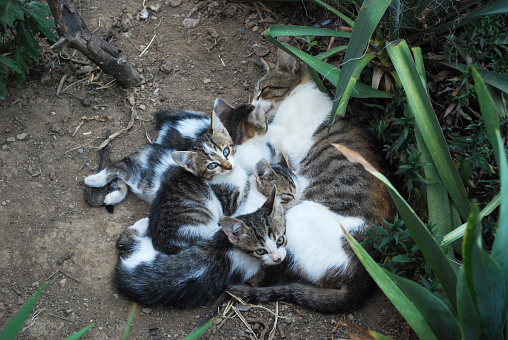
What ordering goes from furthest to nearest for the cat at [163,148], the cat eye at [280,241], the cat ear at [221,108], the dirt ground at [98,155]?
1. the cat ear at [221,108]
2. the cat at [163,148]
3. the cat eye at [280,241]
4. the dirt ground at [98,155]

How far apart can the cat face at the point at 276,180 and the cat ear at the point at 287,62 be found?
1078mm

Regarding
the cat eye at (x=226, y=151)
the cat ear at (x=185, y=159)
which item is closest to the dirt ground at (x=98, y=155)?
the cat ear at (x=185, y=159)

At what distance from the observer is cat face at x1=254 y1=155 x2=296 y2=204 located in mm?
3559

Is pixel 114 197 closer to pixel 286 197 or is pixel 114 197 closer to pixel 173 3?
pixel 286 197

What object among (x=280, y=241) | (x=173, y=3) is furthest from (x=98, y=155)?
(x=173, y=3)

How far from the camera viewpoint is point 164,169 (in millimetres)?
3844

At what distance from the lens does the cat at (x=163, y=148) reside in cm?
376

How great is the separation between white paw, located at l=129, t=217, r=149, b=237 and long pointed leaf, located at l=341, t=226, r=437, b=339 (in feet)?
6.80

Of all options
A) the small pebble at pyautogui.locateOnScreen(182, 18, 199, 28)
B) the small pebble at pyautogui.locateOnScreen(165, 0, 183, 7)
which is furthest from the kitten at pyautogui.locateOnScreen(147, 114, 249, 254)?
the small pebble at pyautogui.locateOnScreen(165, 0, 183, 7)

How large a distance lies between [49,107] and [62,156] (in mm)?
576

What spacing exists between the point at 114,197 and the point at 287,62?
2.05 m

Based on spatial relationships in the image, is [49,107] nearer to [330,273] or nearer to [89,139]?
[89,139]

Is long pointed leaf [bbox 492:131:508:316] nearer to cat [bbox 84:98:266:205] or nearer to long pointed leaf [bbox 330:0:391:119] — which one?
long pointed leaf [bbox 330:0:391:119]

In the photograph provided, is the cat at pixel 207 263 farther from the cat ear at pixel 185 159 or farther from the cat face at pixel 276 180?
the cat ear at pixel 185 159
